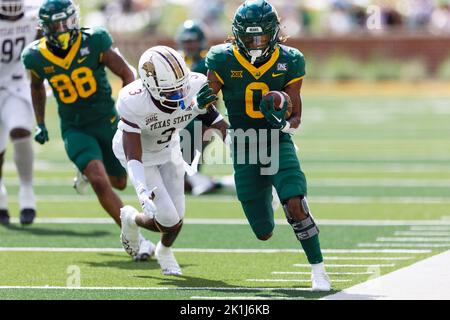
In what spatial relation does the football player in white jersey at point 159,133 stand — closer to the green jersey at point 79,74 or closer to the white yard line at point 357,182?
the green jersey at point 79,74

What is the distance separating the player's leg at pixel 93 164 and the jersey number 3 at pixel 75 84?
255 millimetres

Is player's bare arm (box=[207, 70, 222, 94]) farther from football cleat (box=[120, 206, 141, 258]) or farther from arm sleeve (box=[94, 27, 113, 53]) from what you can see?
arm sleeve (box=[94, 27, 113, 53])

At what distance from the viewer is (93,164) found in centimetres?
862

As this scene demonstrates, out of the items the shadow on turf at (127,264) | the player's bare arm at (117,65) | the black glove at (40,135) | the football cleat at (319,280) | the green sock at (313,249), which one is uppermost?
the player's bare arm at (117,65)

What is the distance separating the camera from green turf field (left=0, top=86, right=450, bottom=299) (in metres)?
7.32

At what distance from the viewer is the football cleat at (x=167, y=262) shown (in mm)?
7754

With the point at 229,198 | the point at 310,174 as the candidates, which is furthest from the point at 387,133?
the point at 229,198

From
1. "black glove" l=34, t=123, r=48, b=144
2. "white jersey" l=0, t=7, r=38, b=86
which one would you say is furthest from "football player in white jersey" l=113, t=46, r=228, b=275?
"white jersey" l=0, t=7, r=38, b=86

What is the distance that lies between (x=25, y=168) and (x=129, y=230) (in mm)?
2846

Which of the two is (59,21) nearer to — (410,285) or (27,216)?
(27,216)

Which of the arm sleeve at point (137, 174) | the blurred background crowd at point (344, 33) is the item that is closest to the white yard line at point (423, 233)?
the arm sleeve at point (137, 174)
